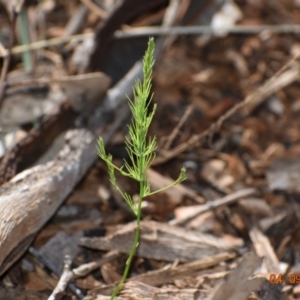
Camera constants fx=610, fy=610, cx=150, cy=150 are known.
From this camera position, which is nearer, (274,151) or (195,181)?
(195,181)

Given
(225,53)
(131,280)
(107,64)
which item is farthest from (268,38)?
(131,280)

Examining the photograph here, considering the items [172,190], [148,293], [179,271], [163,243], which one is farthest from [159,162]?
[148,293]

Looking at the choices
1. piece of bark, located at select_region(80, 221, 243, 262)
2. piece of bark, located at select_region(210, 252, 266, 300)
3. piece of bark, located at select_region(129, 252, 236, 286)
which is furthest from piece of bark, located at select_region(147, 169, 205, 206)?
piece of bark, located at select_region(210, 252, 266, 300)

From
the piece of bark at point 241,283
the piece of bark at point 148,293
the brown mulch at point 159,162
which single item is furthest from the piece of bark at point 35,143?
the piece of bark at point 241,283

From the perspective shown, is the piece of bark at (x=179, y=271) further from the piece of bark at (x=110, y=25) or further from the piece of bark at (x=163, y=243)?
the piece of bark at (x=110, y=25)

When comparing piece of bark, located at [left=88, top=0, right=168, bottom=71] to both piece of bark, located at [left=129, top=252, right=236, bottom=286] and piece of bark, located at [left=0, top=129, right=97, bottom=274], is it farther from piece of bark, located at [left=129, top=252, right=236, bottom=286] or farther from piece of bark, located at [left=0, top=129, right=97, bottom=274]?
piece of bark, located at [left=129, top=252, right=236, bottom=286]

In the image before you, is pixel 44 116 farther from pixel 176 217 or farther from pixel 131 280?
pixel 131 280

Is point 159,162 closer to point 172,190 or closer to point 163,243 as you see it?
point 172,190
